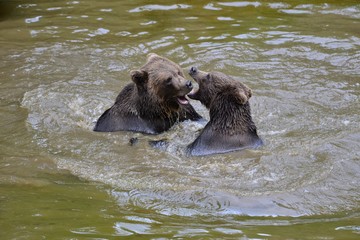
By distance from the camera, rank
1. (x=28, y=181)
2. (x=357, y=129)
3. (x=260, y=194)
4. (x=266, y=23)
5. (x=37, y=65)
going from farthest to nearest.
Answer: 1. (x=266, y=23)
2. (x=37, y=65)
3. (x=357, y=129)
4. (x=28, y=181)
5. (x=260, y=194)

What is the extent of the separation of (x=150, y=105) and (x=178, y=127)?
0.53 meters

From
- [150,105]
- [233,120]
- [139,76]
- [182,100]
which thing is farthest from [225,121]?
[139,76]

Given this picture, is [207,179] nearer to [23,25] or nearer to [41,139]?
[41,139]

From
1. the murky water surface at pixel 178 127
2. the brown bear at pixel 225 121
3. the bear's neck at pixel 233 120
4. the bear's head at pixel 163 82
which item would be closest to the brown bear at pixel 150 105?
the bear's head at pixel 163 82

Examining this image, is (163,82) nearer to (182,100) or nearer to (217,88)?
(182,100)

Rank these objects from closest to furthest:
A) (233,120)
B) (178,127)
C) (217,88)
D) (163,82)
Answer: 1. (233,120)
2. (217,88)
3. (163,82)
4. (178,127)

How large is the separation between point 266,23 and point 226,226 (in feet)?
29.7

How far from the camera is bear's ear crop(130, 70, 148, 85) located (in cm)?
914

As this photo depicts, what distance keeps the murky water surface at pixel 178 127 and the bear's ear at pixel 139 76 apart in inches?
31.4

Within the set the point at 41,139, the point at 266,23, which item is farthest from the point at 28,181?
the point at 266,23

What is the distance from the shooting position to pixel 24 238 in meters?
5.14

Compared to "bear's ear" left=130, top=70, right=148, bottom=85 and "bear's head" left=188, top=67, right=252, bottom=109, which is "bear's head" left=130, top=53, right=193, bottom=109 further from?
"bear's head" left=188, top=67, right=252, bottom=109

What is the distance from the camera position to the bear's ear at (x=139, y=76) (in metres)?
9.14

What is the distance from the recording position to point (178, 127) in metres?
9.59
